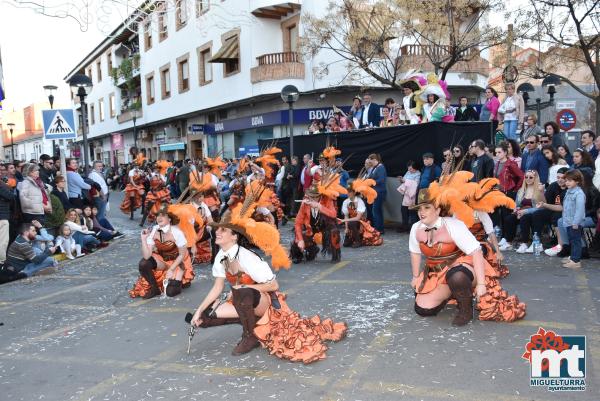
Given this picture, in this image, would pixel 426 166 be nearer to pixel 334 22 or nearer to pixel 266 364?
pixel 266 364

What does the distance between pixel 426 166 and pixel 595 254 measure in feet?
11.0

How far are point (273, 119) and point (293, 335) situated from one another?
17955mm

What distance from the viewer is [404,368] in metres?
4.11

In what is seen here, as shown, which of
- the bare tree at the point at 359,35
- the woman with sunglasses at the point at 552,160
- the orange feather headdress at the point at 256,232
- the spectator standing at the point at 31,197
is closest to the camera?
the orange feather headdress at the point at 256,232

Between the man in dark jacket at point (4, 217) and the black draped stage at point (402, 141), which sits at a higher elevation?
the black draped stage at point (402, 141)

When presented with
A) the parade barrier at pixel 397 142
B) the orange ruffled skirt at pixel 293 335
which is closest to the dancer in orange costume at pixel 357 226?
the parade barrier at pixel 397 142

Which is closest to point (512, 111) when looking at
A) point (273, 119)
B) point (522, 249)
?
point (522, 249)

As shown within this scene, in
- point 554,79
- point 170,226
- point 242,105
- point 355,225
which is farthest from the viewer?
point 242,105

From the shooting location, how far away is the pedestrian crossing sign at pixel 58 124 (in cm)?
1062

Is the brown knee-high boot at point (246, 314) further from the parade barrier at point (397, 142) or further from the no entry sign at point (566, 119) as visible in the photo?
the no entry sign at point (566, 119)

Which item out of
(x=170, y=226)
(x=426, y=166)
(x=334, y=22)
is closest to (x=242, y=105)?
(x=334, y=22)

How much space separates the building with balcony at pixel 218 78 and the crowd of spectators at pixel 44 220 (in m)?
4.38

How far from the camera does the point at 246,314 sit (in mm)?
4531

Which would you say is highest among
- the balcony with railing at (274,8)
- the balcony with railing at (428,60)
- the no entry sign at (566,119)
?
the balcony with railing at (274,8)
